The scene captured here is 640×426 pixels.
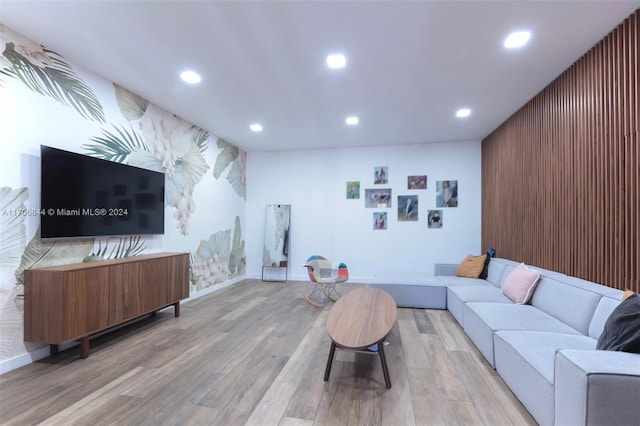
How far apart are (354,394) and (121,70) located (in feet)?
13.2

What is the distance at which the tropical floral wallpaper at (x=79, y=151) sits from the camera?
2479 mm

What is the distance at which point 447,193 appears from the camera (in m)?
5.88

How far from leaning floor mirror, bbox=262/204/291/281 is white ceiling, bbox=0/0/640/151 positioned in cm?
283

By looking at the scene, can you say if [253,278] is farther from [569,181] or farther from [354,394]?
[569,181]

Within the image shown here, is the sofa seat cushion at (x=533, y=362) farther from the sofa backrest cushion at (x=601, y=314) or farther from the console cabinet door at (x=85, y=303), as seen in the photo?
the console cabinet door at (x=85, y=303)

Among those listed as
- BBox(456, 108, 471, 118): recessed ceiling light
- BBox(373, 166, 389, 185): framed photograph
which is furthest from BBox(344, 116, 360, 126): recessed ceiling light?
BBox(373, 166, 389, 185): framed photograph

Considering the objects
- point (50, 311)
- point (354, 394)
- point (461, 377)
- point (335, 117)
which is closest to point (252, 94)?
point (335, 117)

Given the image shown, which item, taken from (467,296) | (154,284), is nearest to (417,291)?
(467,296)

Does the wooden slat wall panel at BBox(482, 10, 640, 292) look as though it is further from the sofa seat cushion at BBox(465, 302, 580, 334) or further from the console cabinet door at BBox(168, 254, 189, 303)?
the console cabinet door at BBox(168, 254, 189, 303)

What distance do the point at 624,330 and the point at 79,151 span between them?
485 cm

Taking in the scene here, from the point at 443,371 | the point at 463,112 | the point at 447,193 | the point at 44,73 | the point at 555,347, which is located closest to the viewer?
the point at 555,347

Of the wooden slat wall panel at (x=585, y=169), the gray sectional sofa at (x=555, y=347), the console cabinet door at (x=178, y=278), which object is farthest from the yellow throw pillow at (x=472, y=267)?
the console cabinet door at (x=178, y=278)

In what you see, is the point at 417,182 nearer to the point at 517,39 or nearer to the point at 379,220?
the point at 379,220

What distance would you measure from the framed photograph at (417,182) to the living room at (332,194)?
0.41ft
